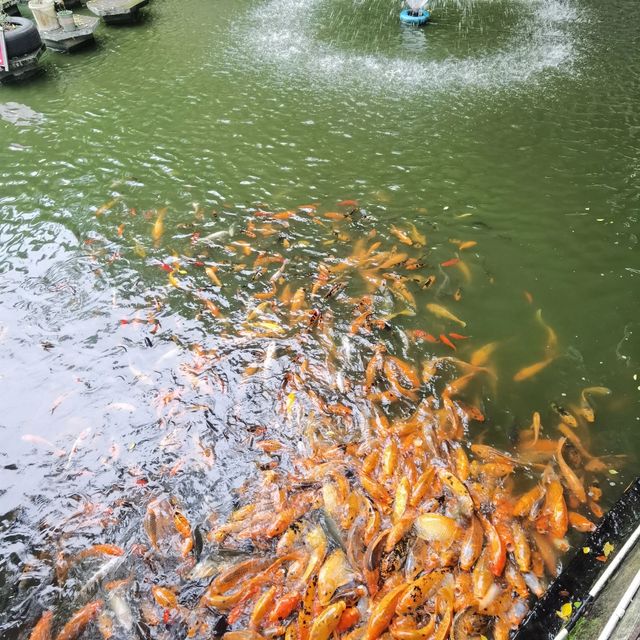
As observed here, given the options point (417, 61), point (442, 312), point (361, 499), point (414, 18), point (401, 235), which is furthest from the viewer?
→ point (414, 18)

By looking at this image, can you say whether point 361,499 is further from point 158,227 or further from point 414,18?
point 414,18

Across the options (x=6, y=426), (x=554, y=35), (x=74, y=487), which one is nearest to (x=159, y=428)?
(x=74, y=487)

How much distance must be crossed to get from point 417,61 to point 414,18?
2240 millimetres

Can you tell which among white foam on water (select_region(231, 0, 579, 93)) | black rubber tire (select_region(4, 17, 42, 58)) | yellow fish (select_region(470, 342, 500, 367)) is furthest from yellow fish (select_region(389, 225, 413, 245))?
black rubber tire (select_region(4, 17, 42, 58))

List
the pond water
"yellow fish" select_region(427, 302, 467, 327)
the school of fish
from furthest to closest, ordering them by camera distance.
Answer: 1. "yellow fish" select_region(427, 302, 467, 327)
2. the pond water
3. the school of fish

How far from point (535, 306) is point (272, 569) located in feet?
11.9

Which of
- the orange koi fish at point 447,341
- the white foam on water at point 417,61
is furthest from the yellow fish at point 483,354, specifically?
the white foam on water at point 417,61

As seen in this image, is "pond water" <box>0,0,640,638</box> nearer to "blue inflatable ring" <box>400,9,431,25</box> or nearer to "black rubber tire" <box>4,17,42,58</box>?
"blue inflatable ring" <box>400,9,431,25</box>

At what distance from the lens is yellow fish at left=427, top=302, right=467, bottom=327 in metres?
5.11

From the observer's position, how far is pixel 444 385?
4.51m

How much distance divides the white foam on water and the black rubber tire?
436cm

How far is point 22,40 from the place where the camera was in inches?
425

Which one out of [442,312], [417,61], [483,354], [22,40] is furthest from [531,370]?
[22,40]

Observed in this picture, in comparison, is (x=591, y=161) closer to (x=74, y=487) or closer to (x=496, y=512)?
(x=496, y=512)
